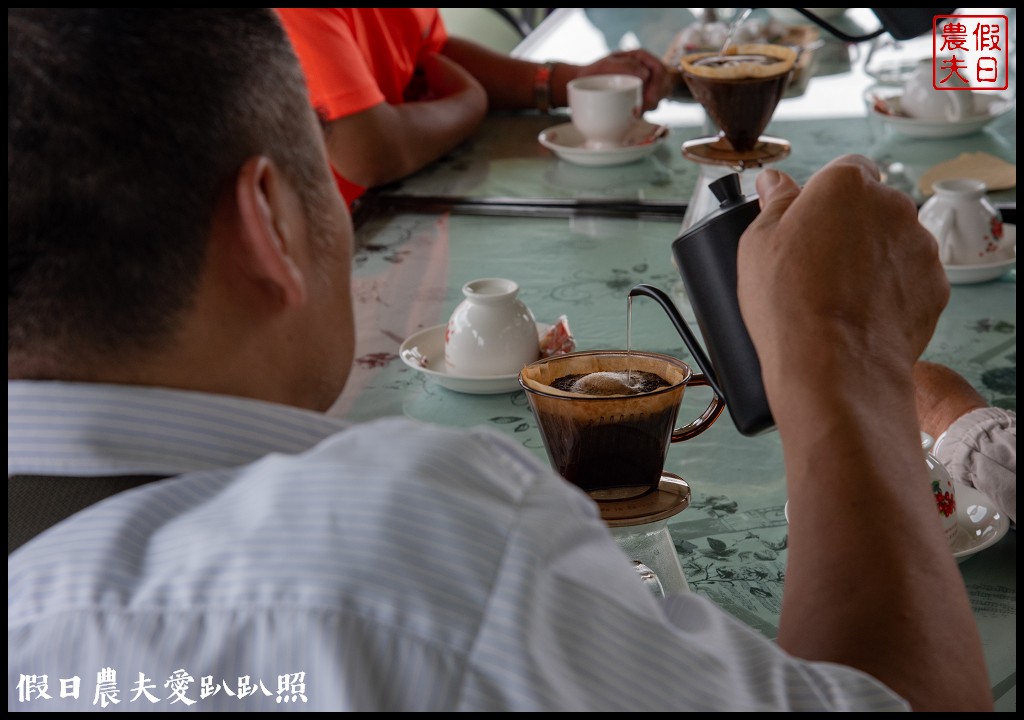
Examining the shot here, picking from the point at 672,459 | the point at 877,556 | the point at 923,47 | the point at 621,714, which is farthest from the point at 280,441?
the point at 923,47

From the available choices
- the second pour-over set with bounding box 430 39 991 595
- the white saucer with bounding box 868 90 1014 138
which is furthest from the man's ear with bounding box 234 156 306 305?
the white saucer with bounding box 868 90 1014 138

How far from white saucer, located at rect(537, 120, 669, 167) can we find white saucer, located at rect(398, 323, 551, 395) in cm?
64

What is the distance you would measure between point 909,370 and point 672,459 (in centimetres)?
29

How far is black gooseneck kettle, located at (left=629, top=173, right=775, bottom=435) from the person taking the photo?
30.2 inches

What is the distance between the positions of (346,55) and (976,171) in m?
0.97

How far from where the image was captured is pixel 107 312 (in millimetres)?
481

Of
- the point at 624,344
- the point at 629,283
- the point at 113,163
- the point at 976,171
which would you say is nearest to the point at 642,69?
the point at 976,171

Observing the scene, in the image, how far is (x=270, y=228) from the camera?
506 mm

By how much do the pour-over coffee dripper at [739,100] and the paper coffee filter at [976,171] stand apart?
28cm

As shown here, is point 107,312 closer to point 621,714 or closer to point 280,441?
point 280,441

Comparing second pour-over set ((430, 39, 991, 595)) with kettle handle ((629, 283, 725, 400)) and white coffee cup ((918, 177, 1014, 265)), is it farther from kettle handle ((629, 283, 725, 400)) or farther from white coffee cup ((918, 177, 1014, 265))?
white coffee cup ((918, 177, 1014, 265))

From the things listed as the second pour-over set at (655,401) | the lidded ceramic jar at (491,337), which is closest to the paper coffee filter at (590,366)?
the second pour-over set at (655,401)

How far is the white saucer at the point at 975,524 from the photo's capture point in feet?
2.58

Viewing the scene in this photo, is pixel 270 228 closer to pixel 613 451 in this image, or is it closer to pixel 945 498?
pixel 613 451
